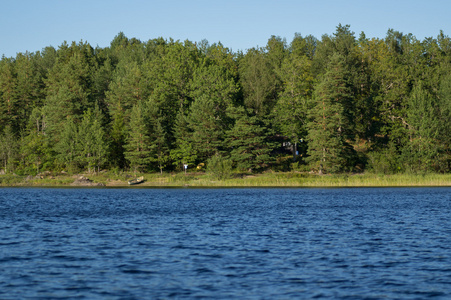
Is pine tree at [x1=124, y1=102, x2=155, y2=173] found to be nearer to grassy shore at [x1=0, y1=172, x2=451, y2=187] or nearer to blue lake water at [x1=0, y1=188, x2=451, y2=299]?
grassy shore at [x1=0, y1=172, x2=451, y2=187]

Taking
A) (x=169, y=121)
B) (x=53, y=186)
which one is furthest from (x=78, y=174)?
(x=169, y=121)

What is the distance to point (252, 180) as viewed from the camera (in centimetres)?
8900

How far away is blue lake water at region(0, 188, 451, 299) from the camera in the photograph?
1703 centimetres

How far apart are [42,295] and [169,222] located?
2030 centimetres

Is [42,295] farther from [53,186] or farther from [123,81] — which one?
[123,81]

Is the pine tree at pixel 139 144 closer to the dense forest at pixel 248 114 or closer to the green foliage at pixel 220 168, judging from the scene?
the dense forest at pixel 248 114

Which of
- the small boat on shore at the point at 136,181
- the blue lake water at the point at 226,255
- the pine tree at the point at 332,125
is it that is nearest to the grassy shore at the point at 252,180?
the small boat on shore at the point at 136,181

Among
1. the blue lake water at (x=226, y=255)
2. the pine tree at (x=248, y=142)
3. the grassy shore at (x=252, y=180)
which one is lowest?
the blue lake water at (x=226, y=255)

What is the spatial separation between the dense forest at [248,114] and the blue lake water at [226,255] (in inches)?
2242

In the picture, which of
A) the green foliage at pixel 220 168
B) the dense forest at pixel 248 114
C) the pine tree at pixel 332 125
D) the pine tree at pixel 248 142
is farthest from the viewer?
the dense forest at pixel 248 114

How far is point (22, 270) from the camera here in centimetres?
2002

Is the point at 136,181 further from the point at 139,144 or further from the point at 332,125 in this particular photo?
the point at 332,125

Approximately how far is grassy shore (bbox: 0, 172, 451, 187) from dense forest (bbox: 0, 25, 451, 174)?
3.65 metres

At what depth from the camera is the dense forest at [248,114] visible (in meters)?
99.1
